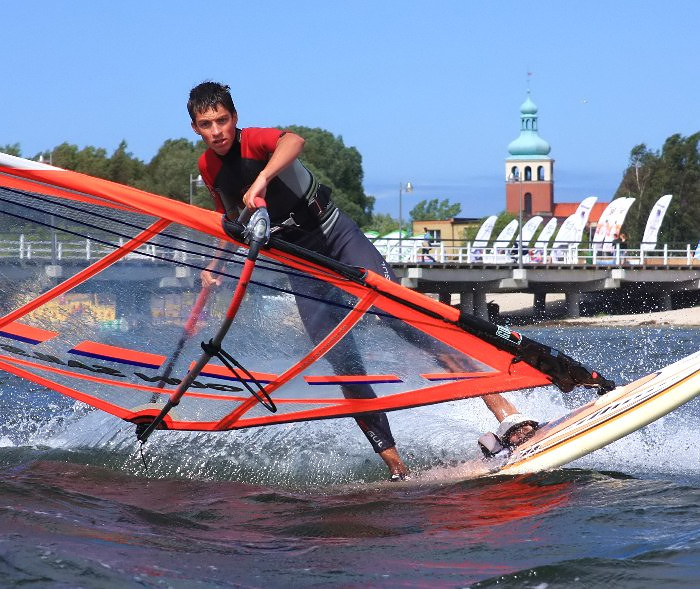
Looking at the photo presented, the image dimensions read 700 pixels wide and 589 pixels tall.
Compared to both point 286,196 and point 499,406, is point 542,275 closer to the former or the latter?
point 499,406

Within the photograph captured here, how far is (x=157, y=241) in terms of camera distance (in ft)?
17.0

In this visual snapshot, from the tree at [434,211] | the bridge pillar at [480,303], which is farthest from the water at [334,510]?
the tree at [434,211]

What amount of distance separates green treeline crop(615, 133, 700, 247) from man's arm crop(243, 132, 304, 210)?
6328cm

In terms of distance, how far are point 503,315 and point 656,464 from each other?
155ft

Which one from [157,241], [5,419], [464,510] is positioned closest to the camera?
[464,510]

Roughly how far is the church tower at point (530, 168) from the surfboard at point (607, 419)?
113 meters

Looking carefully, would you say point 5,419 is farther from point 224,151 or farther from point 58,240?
point 224,151

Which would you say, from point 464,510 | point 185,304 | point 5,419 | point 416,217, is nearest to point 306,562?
point 464,510

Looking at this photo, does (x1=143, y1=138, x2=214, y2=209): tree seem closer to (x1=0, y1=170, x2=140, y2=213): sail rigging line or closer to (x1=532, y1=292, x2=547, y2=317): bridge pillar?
(x1=532, y1=292, x2=547, y2=317): bridge pillar

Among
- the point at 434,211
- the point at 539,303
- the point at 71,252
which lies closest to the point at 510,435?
the point at 71,252

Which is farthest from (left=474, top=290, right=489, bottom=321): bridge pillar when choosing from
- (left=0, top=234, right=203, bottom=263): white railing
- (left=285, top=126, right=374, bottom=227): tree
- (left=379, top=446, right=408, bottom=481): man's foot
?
(left=0, top=234, right=203, bottom=263): white railing

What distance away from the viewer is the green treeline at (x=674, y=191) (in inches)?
2665

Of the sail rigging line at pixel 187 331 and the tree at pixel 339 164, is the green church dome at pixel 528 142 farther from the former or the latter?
the sail rigging line at pixel 187 331

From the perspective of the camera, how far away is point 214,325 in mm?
5418
